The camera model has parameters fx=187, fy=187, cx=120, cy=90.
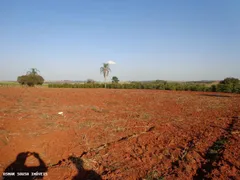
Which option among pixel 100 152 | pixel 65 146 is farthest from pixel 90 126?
pixel 100 152

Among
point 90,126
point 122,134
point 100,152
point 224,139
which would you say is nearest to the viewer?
point 100,152

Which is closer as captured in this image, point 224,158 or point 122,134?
point 224,158

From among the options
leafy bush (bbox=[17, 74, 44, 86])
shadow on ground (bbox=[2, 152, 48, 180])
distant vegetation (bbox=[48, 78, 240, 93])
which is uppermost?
leafy bush (bbox=[17, 74, 44, 86])

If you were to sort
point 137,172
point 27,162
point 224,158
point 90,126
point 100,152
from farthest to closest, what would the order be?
1. point 90,126
2. point 100,152
3. point 27,162
4. point 224,158
5. point 137,172

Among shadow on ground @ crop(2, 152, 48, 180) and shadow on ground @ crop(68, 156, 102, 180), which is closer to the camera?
shadow on ground @ crop(68, 156, 102, 180)

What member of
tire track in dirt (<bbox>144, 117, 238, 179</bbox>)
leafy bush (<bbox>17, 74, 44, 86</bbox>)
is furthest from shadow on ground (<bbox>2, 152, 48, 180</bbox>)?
leafy bush (<bbox>17, 74, 44, 86</bbox>)

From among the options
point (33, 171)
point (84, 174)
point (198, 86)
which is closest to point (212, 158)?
point (84, 174)

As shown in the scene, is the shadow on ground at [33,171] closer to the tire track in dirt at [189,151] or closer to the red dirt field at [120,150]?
the red dirt field at [120,150]

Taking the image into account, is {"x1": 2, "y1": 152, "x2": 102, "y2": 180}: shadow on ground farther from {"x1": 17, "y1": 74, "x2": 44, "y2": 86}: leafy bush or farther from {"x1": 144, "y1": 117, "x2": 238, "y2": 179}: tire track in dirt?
{"x1": 17, "y1": 74, "x2": 44, "y2": 86}: leafy bush

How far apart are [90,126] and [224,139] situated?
495 cm

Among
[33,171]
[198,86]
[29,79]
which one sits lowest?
[33,171]

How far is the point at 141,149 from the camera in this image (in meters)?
5.27

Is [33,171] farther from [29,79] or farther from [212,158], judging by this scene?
[29,79]

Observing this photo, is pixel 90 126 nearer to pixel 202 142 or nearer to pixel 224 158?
pixel 202 142
